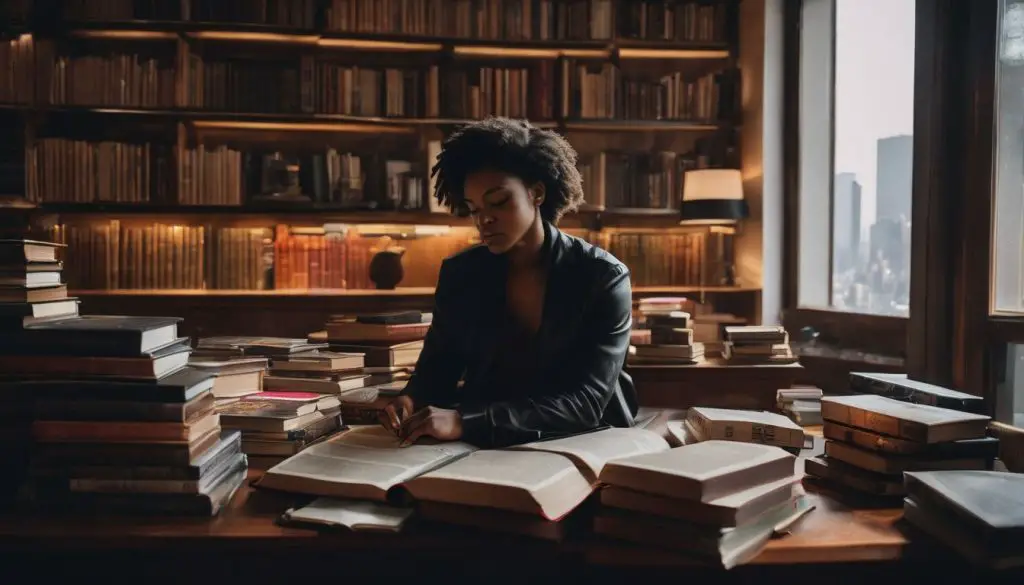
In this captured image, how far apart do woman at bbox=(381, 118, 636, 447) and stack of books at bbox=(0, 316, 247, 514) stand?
0.46 metres

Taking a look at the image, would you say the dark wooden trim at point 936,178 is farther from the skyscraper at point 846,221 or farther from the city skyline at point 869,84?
the skyscraper at point 846,221

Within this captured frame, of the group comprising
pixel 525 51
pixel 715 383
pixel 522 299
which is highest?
pixel 525 51

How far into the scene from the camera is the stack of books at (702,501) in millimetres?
923

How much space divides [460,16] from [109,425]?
129 inches

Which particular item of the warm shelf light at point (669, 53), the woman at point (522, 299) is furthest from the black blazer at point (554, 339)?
the warm shelf light at point (669, 53)

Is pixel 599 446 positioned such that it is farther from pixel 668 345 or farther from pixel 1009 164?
pixel 1009 164

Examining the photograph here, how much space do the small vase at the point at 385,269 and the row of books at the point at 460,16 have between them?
1.11 meters

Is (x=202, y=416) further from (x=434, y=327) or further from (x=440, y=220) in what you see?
(x=440, y=220)

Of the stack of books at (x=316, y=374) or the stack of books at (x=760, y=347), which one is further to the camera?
the stack of books at (x=760, y=347)

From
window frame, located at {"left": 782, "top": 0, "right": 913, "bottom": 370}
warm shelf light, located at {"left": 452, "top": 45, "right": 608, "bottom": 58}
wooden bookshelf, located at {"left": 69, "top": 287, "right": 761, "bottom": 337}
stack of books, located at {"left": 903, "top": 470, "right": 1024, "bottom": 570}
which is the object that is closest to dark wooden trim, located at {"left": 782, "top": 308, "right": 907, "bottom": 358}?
window frame, located at {"left": 782, "top": 0, "right": 913, "bottom": 370}

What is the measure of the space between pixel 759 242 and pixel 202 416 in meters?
3.32

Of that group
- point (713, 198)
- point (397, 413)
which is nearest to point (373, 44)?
point (713, 198)

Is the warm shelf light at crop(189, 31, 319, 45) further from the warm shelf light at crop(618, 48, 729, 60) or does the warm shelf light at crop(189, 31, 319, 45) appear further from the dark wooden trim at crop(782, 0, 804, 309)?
the dark wooden trim at crop(782, 0, 804, 309)

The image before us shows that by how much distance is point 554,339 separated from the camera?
1700 millimetres
